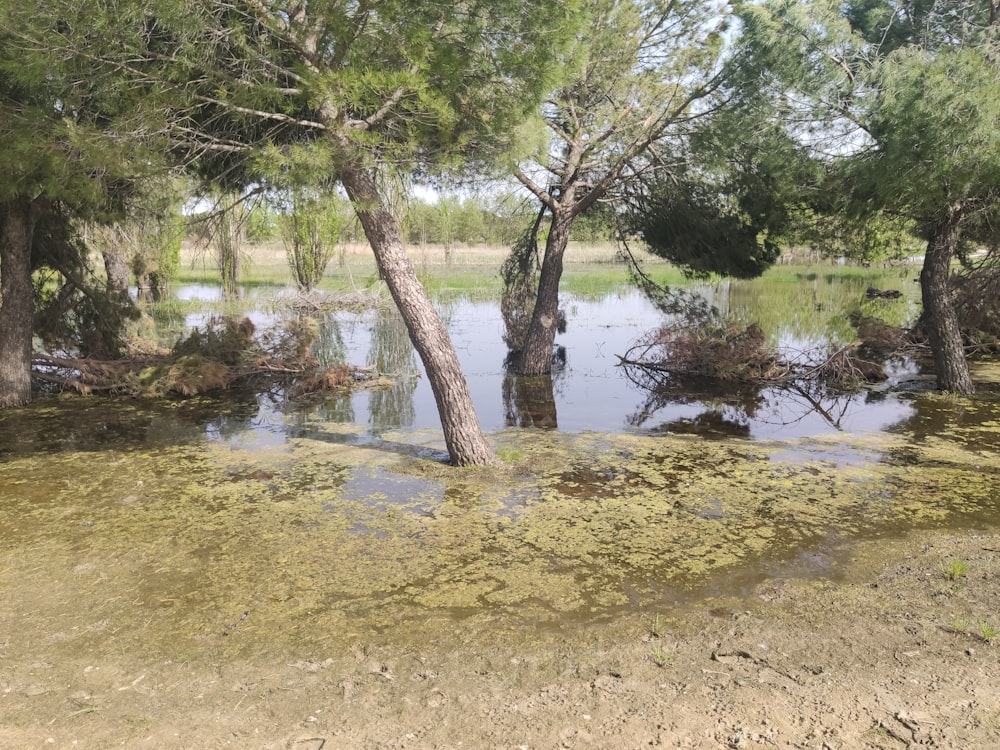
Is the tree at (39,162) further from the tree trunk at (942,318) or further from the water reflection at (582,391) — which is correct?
the tree trunk at (942,318)

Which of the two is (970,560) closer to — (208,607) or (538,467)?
(538,467)

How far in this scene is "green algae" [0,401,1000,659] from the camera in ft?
12.5

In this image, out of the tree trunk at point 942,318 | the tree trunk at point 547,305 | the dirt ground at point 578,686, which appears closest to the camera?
the dirt ground at point 578,686

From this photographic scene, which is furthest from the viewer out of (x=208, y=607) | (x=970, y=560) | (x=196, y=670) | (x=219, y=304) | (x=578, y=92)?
(x=219, y=304)

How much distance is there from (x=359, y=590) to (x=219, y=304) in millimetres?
19347

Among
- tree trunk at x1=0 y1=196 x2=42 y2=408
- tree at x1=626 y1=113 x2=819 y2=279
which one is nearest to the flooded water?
tree trunk at x1=0 y1=196 x2=42 y2=408

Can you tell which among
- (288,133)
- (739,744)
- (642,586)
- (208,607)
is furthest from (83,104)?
(739,744)

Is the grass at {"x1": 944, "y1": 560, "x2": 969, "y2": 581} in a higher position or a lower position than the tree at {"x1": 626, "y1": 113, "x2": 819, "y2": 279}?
lower

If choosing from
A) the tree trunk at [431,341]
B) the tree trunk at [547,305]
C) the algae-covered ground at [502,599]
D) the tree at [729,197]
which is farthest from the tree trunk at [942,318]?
the tree trunk at [431,341]

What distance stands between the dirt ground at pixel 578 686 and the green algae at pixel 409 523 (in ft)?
0.77

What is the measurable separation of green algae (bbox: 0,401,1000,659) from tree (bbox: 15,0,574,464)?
209 centimetres

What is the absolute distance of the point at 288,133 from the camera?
6113 millimetres

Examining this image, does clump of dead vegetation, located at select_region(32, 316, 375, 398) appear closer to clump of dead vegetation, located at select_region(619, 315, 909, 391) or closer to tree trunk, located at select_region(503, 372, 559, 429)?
tree trunk, located at select_region(503, 372, 559, 429)

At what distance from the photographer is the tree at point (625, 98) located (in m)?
8.85
